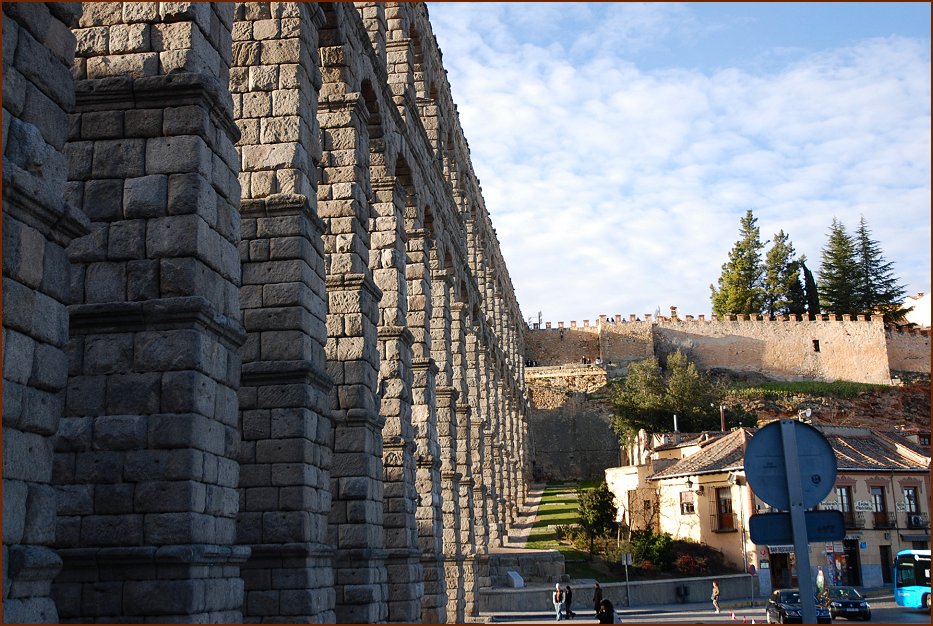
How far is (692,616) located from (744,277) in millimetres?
51537

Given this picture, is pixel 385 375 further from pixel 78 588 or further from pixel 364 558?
pixel 78 588

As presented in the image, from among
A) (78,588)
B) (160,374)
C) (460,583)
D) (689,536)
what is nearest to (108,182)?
(160,374)

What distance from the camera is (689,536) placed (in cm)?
3541

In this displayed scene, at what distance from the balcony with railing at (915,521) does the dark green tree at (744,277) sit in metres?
37.1

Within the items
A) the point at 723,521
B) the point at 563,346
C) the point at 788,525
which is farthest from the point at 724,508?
the point at 563,346

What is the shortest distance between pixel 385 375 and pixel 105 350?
7.69 metres

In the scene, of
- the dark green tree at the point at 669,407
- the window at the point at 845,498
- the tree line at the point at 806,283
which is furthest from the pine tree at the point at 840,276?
the window at the point at 845,498

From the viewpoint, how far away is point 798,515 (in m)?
4.89

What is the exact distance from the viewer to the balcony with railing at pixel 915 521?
35.4 metres

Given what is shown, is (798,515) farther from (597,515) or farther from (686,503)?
(686,503)

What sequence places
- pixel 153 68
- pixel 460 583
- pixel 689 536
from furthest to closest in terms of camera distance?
1. pixel 689 536
2. pixel 460 583
3. pixel 153 68

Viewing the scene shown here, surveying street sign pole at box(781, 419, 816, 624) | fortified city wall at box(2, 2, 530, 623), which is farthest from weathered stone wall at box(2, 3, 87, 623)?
street sign pole at box(781, 419, 816, 624)

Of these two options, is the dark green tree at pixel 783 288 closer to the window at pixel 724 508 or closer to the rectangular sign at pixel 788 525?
the window at pixel 724 508

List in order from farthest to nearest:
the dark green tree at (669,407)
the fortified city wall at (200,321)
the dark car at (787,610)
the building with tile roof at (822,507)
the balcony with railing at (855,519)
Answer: the dark green tree at (669,407), the balcony with railing at (855,519), the building with tile roof at (822,507), the dark car at (787,610), the fortified city wall at (200,321)
